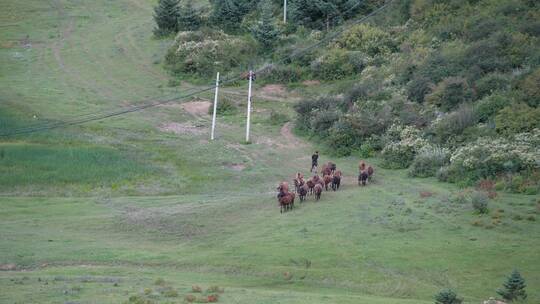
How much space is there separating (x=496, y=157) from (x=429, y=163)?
4515mm

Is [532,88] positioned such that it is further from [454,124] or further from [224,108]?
[224,108]

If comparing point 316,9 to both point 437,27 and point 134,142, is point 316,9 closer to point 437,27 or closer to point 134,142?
point 437,27

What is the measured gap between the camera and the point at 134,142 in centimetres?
5359

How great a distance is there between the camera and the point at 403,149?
46.7 meters

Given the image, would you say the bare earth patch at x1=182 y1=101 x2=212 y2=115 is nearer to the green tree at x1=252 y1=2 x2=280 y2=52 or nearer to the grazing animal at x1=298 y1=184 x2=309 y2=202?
the green tree at x1=252 y1=2 x2=280 y2=52

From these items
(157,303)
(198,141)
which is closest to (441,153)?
(198,141)

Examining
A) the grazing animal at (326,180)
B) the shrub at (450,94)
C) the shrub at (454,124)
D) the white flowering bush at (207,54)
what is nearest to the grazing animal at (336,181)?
the grazing animal at (326,180)

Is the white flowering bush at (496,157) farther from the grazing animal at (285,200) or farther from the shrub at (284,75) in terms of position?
the shrub at (284,75)

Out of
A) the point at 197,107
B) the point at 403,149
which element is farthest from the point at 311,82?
the point at 403,149

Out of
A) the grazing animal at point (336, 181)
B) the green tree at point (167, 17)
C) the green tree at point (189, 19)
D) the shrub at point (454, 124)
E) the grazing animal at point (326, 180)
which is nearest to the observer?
the grazing animal at point (336, 181)

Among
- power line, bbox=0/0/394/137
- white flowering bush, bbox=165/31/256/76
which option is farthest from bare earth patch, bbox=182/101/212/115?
white flowering bush, bbox=165/31/256/76

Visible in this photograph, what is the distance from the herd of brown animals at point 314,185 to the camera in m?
37.6

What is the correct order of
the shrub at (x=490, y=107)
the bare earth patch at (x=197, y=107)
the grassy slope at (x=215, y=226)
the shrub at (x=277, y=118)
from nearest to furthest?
the grassy slope at (x=215, y=226)
the shrub at (x=490, y=107)
the shrub at (x=277, y=118)
the bare earth patch at (x=197, y=107)

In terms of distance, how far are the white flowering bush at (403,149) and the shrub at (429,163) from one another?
162 centimetres
